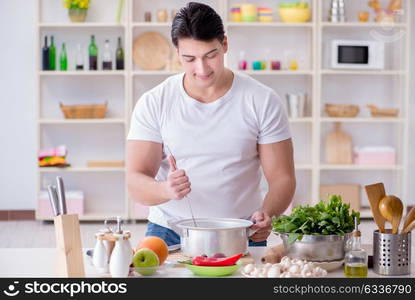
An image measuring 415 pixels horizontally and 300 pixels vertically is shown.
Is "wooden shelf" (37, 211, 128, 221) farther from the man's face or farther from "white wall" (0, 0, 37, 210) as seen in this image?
the man's face

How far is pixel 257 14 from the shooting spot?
6668 millimetres

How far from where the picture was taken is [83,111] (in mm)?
6496

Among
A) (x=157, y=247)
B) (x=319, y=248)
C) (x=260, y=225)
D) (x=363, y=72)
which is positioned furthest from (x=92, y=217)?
(x=319, y=248)

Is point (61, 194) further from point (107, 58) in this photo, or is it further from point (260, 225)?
point (107, 58)

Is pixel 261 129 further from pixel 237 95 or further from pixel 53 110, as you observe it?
pixel 53 110

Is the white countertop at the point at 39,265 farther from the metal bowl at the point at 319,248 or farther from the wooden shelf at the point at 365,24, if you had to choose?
the wooden shelf at the point at 365,24

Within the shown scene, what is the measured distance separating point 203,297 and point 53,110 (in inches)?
204

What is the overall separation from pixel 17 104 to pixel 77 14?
0.92 meters

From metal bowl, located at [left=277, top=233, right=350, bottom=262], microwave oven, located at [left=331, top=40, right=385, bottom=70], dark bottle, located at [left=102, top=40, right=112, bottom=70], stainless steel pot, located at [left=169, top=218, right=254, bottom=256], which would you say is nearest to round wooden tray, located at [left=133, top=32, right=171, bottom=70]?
dark bottle, located at [left=102, top=40, right=112, bottom=70]

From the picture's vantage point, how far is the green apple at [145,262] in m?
2.10

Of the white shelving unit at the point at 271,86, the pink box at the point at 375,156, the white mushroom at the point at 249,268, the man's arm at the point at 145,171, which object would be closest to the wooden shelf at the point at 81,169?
the white shelving unit at the point at 271,86

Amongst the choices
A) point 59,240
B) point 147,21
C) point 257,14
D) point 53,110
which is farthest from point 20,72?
point 59,240

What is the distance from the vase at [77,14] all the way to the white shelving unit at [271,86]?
0.10 meters

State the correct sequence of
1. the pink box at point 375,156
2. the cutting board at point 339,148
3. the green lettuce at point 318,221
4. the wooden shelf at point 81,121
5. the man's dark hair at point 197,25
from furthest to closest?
the cutting board at point 339,148, the pink box at point 375,156, the wooden shelf at point 81,121, the man's dark hair at point 197,25, the green lettuce at point 318,221
